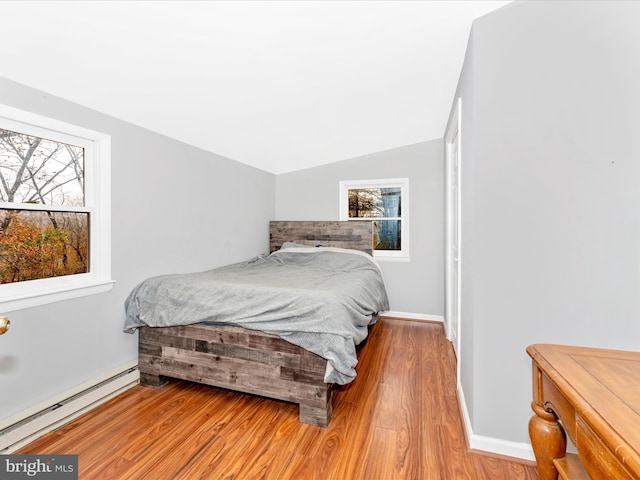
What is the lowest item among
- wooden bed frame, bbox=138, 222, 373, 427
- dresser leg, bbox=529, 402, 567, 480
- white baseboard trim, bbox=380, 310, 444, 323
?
white baseboard trim, bbox=380, 310, 444, 323

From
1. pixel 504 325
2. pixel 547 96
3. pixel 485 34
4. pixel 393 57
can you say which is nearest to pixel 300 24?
pixel 393 57

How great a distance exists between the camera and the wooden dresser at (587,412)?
57 centimetres

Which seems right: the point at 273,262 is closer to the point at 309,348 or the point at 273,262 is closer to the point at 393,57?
the point at 309,348

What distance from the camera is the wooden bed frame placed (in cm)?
185

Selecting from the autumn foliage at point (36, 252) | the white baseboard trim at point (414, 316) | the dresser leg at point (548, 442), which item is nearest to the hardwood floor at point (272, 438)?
the dresser leg at point (548, 442)

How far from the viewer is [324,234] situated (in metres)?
4.17

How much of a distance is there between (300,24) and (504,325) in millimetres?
1905

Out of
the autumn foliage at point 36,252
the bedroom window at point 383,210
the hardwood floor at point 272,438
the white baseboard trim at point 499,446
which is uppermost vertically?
the bedroom window at point 383,210

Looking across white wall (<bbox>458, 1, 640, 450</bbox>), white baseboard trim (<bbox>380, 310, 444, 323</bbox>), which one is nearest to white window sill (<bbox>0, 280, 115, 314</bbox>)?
white wall (<bbox>458, 1, 640, 450</bbox>)

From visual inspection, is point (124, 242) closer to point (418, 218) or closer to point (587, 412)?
point (587, 412)

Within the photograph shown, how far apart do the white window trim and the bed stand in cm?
31

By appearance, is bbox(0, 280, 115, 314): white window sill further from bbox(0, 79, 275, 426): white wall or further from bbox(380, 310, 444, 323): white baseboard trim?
bbox(380, 310, 444, 323): white baseboard trim

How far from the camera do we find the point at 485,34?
1.61m

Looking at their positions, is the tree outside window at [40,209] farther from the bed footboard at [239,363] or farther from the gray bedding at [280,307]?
the bed footboard at [239,363]
